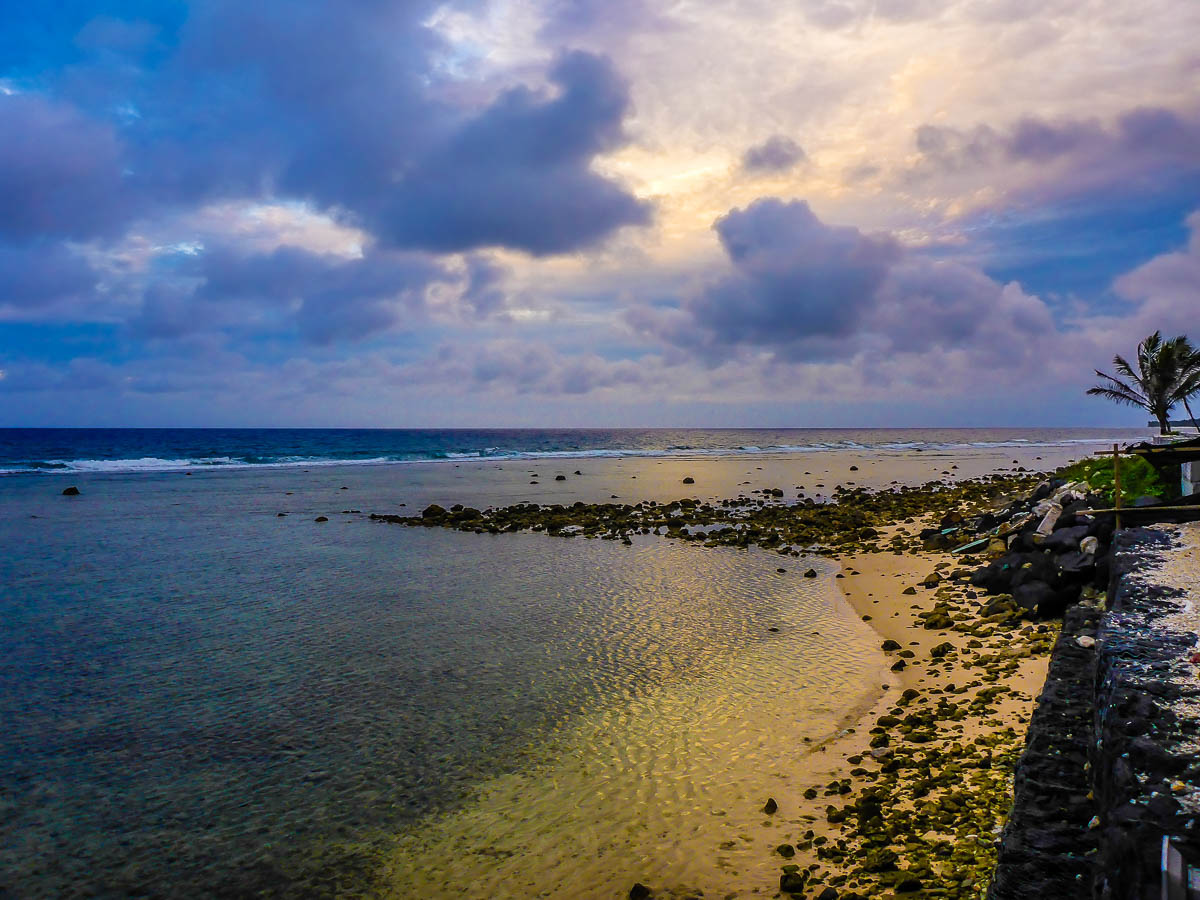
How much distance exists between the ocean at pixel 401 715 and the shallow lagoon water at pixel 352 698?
38 mm

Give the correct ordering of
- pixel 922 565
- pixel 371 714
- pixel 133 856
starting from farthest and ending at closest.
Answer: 1. pixel 922 565
2. pixel 371 714
3. pixel 133 856

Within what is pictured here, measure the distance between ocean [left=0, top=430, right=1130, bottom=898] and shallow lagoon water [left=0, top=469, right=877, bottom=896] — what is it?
1.5 inches

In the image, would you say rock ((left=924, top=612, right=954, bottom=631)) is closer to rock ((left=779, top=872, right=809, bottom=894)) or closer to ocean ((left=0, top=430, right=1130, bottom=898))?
ocean ((left=0, top=430, right=1130, bottom=898))

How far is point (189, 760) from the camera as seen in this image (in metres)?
7.36

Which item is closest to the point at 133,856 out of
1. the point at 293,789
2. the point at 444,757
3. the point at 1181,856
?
the point at 293,789

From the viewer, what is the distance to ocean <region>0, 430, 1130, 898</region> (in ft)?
18.8

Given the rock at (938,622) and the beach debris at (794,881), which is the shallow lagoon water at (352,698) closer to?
the rock at (938,622)

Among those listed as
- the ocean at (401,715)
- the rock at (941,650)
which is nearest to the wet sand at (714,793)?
the ocean at (401,715)

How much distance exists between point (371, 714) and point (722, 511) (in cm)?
2125

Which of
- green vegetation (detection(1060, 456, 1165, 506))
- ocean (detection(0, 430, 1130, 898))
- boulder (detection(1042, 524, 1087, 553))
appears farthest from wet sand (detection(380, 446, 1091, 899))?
green vegetation (detection(1060, 456, 1165, 506))

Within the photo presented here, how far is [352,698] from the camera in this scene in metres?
9.02

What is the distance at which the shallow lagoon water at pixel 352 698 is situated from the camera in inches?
234

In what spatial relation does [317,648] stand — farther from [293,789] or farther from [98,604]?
[98,604]

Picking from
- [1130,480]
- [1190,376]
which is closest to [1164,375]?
[1190,376]
